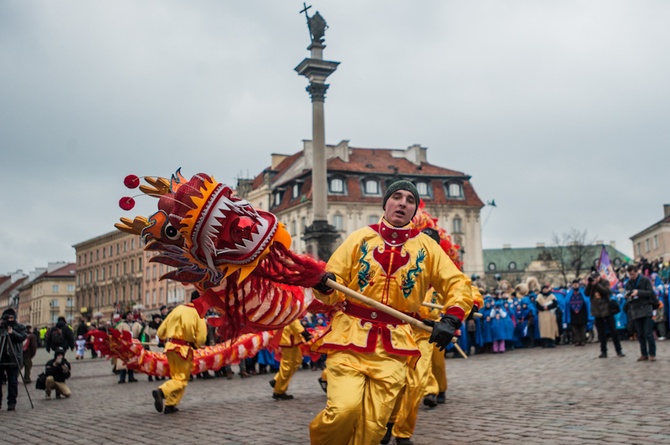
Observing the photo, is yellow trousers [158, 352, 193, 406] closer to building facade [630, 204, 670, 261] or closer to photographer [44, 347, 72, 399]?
photographer [44, 347, 72, 399]

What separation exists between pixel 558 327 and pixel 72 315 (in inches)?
4224

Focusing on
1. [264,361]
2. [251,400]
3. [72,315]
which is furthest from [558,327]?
[72,315]

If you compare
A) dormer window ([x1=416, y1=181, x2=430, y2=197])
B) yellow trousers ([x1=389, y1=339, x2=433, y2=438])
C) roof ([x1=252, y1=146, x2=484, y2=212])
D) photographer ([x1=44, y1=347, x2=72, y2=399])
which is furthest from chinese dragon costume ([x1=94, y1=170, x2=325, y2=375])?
dormer window ([x1=416, y1=181, x2=430, y2=197])

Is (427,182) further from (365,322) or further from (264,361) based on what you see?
(365,322)

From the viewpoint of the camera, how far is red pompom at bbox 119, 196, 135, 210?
4.88 meters

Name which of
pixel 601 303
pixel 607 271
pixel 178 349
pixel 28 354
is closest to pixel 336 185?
pixel 607 271

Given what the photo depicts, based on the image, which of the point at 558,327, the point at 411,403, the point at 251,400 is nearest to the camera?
the point at 411,403

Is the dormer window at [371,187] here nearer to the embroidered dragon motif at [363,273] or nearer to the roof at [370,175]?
the roof at [370,175]

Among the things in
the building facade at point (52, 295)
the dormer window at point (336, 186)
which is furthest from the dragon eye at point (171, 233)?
the building facade at point (52, 295)

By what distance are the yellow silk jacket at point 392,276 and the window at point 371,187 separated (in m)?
62.5

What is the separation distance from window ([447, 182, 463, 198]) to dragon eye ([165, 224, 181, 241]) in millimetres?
66107

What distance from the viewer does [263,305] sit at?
218 inches

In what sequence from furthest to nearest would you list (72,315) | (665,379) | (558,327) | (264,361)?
(72,315)
(558,327)
(264,361)
(665,379)

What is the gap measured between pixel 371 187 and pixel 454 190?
27.9 ft
